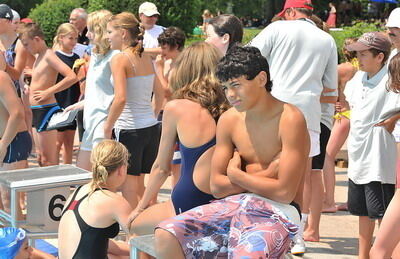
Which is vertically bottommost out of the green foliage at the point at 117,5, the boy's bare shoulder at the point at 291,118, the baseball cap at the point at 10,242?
the green foliage at the point at 117,5

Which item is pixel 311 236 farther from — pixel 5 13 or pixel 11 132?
pixel 5 13

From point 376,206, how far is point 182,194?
1.75 m

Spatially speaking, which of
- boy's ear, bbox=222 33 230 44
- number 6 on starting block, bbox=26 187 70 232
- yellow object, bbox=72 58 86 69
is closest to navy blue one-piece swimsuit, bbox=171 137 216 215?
number 6 on starting block, bbox=26 187 70 232

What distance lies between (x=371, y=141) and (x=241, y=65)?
2109mm

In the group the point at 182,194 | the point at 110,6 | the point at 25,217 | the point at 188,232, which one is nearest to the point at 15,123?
the point at 25,217

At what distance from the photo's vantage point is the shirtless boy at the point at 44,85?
7.50 m

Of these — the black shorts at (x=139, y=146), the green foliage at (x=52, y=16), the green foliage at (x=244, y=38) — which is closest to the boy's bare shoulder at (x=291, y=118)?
the black shorts at (x=139, y=146)

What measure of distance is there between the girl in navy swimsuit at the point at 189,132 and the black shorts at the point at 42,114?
3.30m

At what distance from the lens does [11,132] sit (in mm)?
5746

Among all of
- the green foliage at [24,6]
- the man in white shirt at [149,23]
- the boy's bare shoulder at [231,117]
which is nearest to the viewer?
the boy's bare shoulder at [231,117]

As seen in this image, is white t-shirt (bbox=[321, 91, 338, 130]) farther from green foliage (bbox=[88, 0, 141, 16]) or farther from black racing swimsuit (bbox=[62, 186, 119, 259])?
green foliage (bbox=[88, 0, 141, 16])

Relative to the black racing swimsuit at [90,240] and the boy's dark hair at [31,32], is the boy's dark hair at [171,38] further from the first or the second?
the black racing swimsuit at [90,240]

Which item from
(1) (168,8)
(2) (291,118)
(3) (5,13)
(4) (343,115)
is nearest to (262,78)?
(2) (291,118)

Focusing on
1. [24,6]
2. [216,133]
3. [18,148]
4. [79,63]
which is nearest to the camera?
[216,133]
